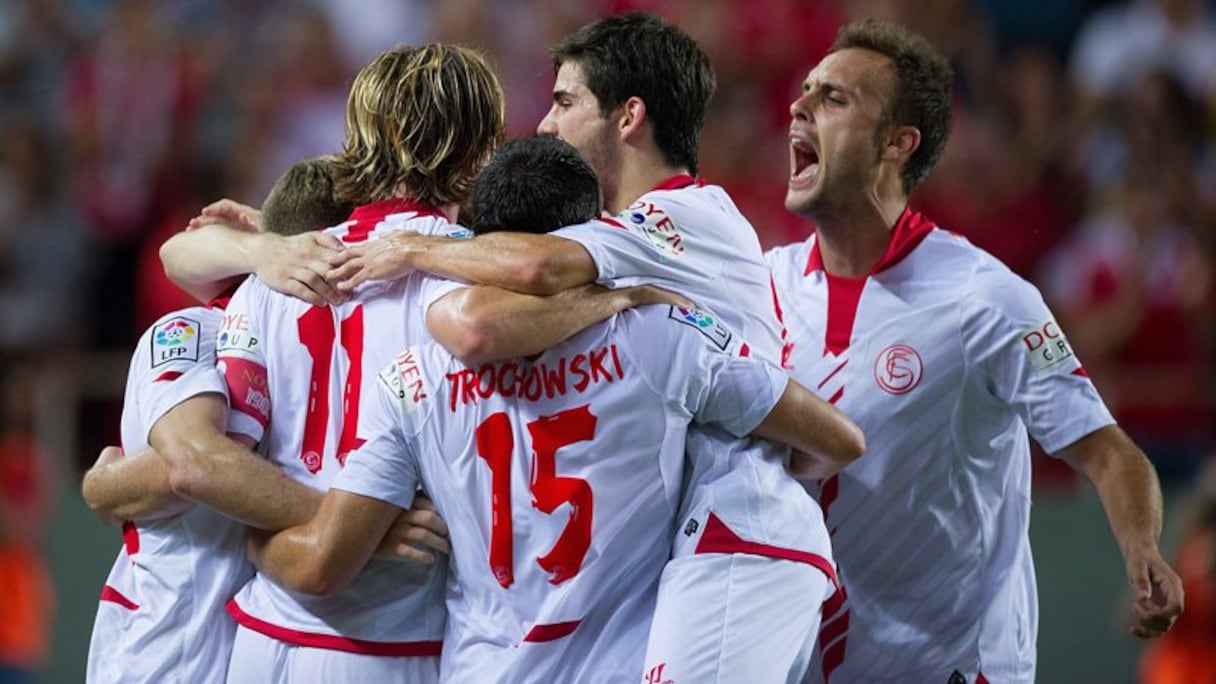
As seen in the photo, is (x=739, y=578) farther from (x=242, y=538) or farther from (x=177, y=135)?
(x=177, y=135)

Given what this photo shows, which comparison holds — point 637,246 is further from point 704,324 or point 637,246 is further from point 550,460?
point 550,460

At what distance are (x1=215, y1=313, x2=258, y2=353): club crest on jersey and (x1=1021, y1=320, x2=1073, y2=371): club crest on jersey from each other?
6.52 feet

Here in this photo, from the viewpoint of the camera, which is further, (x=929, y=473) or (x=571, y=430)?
(x=929, y=473)

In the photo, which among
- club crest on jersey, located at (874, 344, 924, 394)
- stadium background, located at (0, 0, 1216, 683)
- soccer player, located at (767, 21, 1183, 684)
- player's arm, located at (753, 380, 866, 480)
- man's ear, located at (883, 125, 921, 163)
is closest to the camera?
player's arm, located at (753, 380, 866, 480)

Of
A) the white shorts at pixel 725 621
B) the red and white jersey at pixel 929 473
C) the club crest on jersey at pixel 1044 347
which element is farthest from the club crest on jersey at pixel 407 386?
the club crest on jersey at pixel 1044 347

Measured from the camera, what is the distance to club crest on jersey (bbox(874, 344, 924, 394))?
513 cm

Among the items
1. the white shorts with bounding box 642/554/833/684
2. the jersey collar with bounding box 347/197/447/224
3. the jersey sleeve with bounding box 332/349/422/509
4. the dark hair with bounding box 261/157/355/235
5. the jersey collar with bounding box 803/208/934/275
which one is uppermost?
the dark hair with bounding box 261/157/355/235

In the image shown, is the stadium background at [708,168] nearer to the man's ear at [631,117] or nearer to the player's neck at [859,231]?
the player's neck at [859,231]

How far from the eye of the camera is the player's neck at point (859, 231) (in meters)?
5.34

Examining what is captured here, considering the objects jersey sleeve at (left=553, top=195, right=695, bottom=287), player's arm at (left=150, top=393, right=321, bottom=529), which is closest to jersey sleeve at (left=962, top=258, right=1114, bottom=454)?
jersey sleeve at (left=553, top=195, right=695, bottom=287)

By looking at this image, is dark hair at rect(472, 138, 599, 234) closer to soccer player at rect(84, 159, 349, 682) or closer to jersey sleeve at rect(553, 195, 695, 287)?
jersey sleeve at rect(553, 195, 695, 287)

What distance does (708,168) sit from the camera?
9.73 m

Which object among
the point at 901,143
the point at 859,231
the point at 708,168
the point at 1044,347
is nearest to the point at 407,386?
the point at 859,231

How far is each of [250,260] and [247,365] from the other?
10.3 inches
